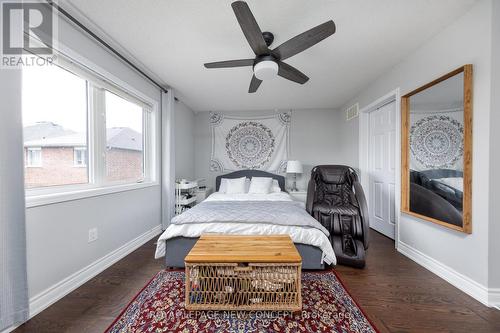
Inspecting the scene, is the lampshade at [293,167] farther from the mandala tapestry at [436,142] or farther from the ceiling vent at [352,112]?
the mandala tapestry at [436,142]

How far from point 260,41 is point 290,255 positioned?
5.48ft

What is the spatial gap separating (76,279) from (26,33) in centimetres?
203

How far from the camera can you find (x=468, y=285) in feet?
5.46

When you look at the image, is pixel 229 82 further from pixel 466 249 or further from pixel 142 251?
pixel 466 249

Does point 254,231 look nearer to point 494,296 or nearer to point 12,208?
point 12,208

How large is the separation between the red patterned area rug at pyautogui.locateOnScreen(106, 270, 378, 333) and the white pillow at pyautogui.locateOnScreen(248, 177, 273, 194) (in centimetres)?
213

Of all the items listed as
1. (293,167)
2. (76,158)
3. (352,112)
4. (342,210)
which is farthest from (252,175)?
(76,158)

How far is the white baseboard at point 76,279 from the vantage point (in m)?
1.47

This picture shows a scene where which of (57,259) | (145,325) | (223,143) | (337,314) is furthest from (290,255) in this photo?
(223,143)

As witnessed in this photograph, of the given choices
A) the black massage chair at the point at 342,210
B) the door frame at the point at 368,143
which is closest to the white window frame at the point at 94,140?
the black massage chair at the point at 342,210

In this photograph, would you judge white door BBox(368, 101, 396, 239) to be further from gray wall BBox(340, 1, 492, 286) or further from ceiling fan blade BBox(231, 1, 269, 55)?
ceiling fan blade BBox(231, 1, 269, 55)

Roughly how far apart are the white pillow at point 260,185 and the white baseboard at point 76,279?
6.59ft

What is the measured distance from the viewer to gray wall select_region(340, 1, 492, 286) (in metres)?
1.55

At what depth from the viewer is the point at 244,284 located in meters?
1.46
